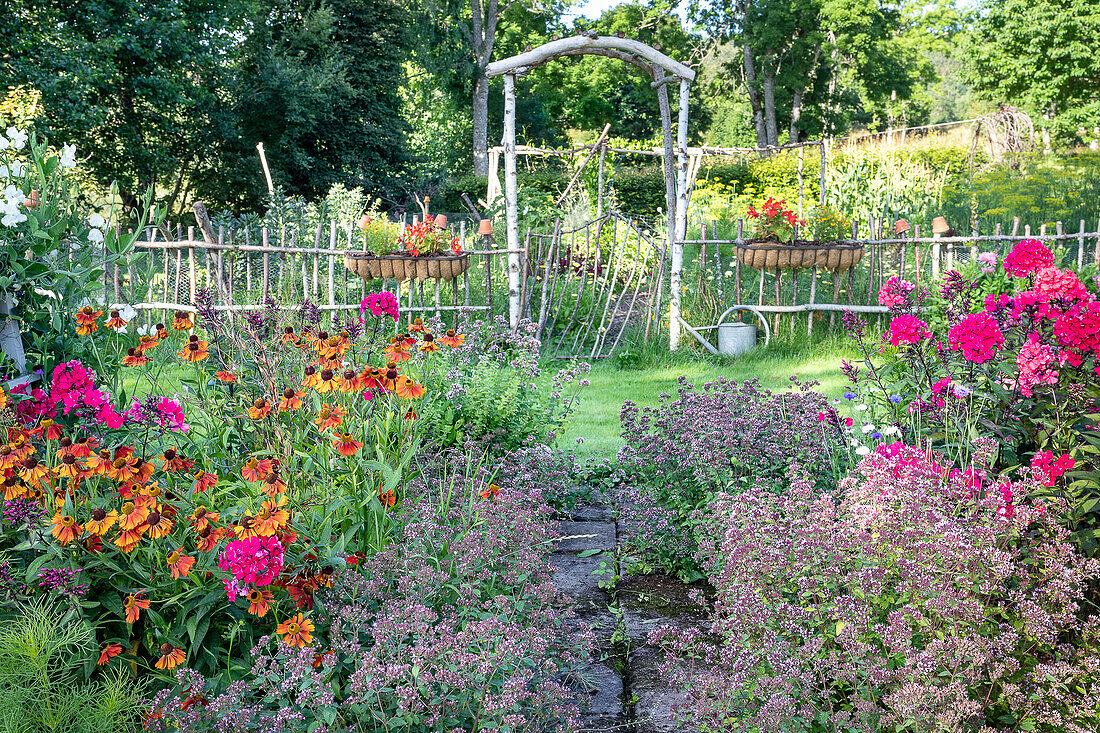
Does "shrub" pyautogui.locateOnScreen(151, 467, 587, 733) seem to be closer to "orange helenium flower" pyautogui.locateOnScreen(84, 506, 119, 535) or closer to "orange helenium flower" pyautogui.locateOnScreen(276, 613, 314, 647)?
"orange helenium flower" pyautogui.locateOnScreen(276, 613, 314, 647)

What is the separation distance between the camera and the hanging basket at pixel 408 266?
6.06 metres

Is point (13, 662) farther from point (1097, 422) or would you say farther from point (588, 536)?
point (1097, 422)

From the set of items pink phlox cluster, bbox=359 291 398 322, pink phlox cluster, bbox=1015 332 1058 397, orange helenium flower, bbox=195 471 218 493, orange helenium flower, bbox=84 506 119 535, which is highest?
pink phlox cluster, bbox=359 291 398 322

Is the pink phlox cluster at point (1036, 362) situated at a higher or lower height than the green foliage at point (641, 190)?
lower

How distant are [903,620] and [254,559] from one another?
141cm

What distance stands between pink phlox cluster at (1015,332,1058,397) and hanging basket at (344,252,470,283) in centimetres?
443

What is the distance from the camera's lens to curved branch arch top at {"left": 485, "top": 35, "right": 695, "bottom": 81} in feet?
20.5

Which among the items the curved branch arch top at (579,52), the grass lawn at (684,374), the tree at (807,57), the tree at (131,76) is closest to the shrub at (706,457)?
the grass lawn at (684,374)

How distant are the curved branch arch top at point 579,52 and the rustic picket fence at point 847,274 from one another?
1484mm

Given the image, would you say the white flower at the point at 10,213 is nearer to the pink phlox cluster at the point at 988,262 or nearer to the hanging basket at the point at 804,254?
the pink phlox cluster at the point at 988,262

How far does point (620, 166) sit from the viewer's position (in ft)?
66.6

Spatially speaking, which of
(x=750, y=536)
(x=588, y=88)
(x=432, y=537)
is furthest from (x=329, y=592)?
(x=588, y=88)

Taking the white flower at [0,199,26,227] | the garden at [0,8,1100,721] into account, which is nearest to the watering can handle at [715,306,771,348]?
the garden at [0,8,1100,721]

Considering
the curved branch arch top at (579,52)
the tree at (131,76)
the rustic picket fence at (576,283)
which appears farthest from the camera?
the tree at (131,76)
